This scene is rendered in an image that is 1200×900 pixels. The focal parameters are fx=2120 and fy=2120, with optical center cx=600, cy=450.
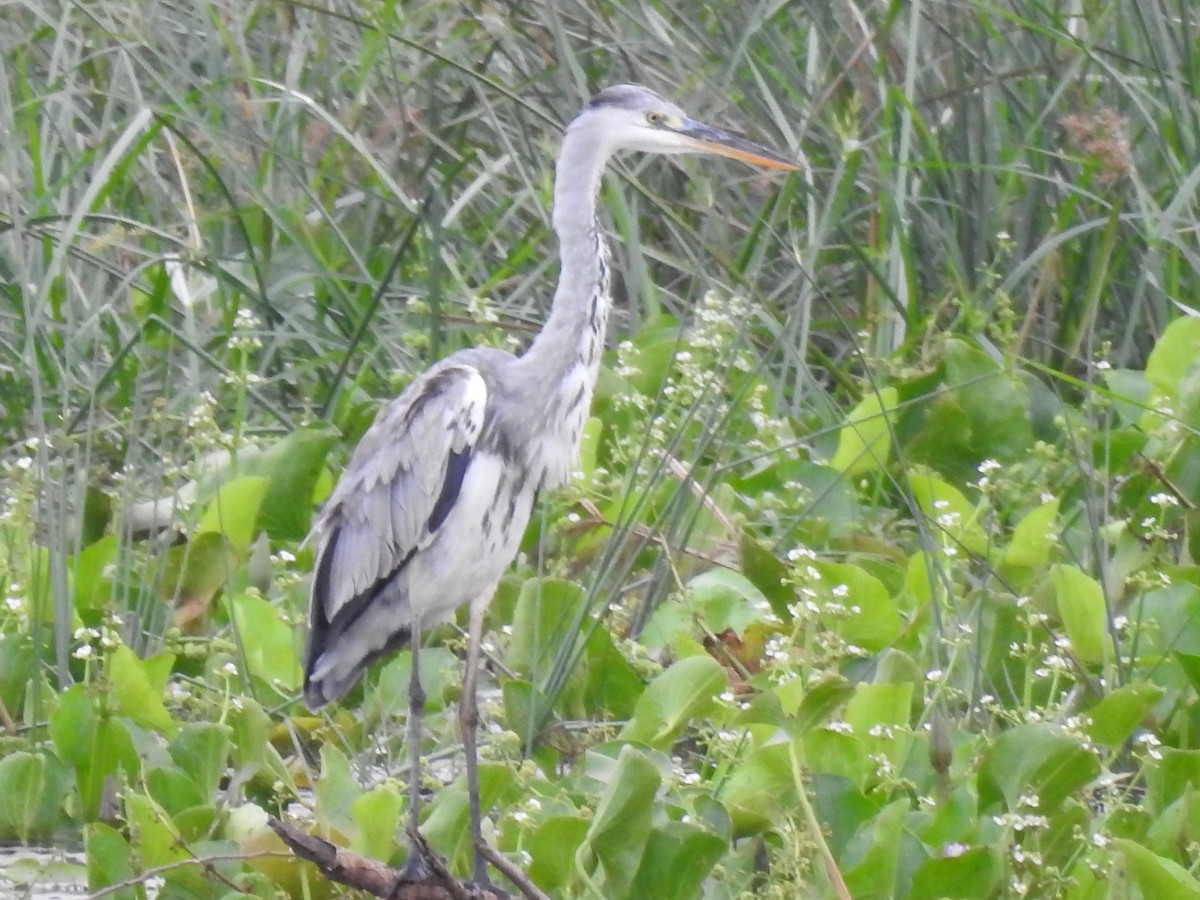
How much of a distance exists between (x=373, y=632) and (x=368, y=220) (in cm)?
162

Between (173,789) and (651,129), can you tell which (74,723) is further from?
(651,129)

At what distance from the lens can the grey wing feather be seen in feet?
11.1

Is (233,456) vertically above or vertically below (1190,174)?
below

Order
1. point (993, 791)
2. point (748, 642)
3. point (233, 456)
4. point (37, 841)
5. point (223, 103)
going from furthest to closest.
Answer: point (223, 103) < point (233, 456) < point (748, 642) < point (37, 841) < point (993, 791)

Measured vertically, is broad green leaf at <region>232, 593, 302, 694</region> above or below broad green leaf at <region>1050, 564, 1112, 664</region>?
below

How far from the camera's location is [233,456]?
3.82 m

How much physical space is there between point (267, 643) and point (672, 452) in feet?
2.57

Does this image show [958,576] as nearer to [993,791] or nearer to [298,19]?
[993,791]

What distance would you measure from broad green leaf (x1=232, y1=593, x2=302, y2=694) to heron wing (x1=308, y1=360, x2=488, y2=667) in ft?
0.34

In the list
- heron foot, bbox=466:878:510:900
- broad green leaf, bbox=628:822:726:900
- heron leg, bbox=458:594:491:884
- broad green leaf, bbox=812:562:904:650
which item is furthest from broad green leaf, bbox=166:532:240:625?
broad green leaf, bbox=628:822:726:900

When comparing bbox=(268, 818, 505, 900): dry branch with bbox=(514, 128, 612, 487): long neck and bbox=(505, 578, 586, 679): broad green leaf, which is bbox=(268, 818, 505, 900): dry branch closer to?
bbox=(505, 578, 586, 679): broad green leaf

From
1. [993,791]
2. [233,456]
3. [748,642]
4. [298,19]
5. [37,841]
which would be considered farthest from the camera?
[298,19]

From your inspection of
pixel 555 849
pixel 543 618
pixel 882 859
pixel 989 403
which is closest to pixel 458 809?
pixel 555 849

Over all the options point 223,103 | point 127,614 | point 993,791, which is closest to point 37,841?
point 127,614
